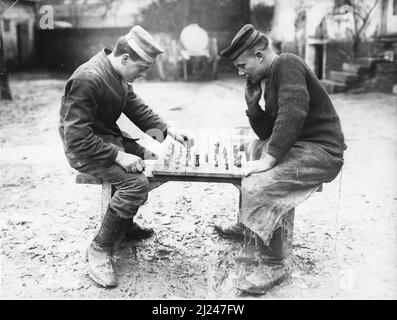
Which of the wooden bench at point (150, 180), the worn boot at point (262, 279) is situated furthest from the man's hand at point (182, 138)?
the worn boot at point (262, 279)

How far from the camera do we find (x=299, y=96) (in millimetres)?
3006

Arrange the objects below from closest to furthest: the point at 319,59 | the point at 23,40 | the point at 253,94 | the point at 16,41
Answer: the point at 253,94 < the point at 319,59 < the point at 16,41 < the point at 23,40

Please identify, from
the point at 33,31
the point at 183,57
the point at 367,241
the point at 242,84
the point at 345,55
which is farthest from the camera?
the point at 33,31

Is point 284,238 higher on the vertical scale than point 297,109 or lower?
lower

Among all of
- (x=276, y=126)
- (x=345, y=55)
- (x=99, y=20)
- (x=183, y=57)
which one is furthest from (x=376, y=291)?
(x=99, y=20)

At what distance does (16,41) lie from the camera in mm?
17859

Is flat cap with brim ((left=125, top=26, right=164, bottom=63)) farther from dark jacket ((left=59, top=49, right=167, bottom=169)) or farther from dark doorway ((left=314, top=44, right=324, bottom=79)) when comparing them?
dark doorway ((left=314, top=44, right=324, bottom=79))

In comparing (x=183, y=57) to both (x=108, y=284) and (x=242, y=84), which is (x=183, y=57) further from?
(x=108, y=284)

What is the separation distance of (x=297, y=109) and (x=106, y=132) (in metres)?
1.39

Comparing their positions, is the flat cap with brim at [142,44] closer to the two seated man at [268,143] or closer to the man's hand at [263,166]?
the two seated man at [268,143]

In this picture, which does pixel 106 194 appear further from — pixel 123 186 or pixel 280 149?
pixel 280 149

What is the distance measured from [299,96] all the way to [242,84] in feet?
36.8

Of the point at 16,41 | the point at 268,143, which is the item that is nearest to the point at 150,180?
the point at 268,143

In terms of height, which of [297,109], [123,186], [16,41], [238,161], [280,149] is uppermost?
[16,41]
